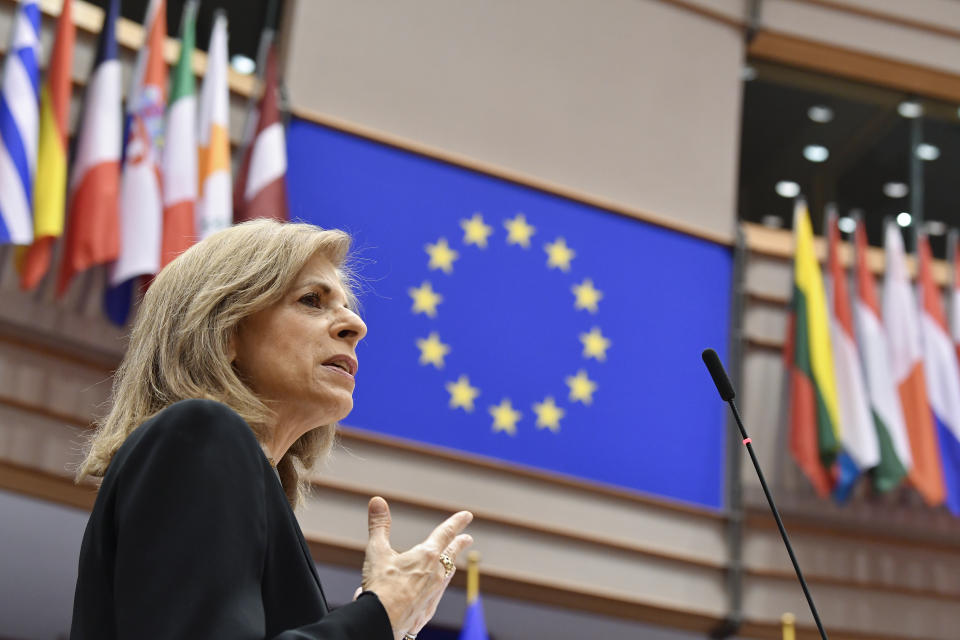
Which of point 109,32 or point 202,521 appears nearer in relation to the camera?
point 202,521

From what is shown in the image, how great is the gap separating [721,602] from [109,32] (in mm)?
4174

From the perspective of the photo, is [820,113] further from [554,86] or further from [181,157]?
[181,157]

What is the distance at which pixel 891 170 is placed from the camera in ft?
26.8

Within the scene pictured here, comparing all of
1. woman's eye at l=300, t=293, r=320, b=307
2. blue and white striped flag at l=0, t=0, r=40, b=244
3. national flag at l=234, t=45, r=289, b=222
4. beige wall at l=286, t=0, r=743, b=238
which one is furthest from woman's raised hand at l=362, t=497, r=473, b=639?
beige wall at l=286, t=0, r=743, b=238

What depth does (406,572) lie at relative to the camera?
147 cm

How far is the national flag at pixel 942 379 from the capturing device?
6648 millimetres

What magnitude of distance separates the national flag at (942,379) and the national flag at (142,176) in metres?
4.33

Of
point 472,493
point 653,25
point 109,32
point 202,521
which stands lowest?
point 202,521

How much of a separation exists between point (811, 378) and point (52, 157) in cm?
407

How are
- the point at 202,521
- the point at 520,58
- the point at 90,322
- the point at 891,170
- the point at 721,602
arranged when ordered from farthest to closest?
the point at 891,170, the point at 520,58, the point at 721,602, the point at 90,322, the point at 202,521

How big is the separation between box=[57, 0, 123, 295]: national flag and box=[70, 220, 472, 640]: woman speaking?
351cm

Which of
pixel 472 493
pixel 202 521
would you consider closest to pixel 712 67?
pixel 472 493

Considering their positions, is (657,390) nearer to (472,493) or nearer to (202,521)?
(472,493)

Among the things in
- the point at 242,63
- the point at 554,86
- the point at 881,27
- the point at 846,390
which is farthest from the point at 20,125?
the point at 881,27
